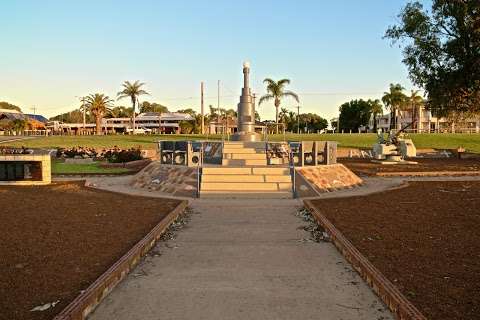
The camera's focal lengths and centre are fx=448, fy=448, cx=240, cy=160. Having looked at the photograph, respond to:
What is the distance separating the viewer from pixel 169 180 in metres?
16.7

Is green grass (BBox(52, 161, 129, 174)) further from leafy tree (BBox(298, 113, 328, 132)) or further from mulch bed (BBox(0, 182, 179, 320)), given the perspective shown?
leafy tree (BBox(298, 113, 328, 132))

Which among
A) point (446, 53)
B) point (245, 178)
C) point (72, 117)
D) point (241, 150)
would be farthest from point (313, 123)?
point (245, 178)

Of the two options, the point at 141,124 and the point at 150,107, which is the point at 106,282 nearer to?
the point at 141,124

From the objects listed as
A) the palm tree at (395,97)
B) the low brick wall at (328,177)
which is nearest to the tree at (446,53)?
the low brick wall at (328,177)

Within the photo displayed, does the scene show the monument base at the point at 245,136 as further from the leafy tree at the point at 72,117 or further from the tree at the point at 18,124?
the leafy tree at the point at 72,117

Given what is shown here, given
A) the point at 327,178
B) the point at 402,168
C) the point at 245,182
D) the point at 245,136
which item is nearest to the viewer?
the point at 245,182

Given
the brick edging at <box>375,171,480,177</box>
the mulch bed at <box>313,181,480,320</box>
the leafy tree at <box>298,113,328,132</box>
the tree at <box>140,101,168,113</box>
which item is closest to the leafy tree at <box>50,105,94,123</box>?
the tree at <box>140,101,168,113</box>

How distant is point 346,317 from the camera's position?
493 cm

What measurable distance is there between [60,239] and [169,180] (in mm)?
8389

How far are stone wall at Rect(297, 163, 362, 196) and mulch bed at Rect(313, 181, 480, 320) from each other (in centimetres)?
190

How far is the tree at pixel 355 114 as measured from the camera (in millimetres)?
106125

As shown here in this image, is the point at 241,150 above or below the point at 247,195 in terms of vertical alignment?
above

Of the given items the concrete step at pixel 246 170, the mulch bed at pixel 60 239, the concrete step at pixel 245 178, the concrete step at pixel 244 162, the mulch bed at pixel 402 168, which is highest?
the concrete step at pixel 244 162

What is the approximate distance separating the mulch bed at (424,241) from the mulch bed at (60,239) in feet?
13.4
